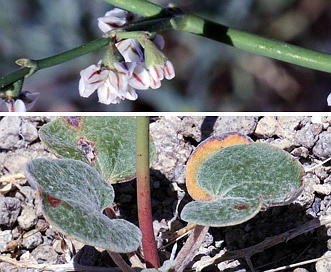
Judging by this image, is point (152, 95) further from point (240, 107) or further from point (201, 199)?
point (201, 199)

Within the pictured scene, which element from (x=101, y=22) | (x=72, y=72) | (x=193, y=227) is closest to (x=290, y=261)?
(x=193, y=227)

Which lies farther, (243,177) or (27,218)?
(27,218)

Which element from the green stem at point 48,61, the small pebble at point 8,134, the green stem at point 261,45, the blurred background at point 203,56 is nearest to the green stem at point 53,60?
the green stem at point 48,61

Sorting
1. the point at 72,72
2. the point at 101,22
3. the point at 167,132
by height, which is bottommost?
the point at 72,72

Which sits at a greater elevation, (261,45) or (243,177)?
(261,45)

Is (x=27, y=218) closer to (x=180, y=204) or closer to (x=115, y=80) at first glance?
(x=180, y=204)

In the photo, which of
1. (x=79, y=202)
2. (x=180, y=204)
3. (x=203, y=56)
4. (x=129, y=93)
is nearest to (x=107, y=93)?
(x=129, y=93)
